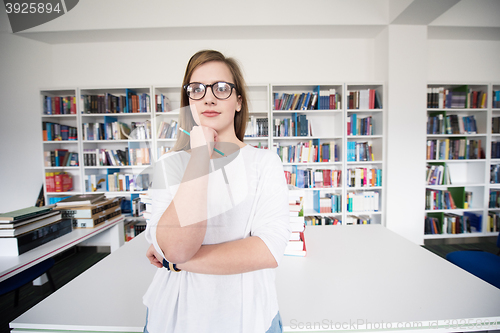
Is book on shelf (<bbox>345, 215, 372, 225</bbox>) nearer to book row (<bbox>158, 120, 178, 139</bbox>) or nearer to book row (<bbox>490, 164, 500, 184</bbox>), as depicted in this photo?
book row (<bbox>490, 164, 500, 184</bbox>)

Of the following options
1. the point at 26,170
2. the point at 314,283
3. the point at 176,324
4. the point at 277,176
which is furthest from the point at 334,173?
the point at 26,170

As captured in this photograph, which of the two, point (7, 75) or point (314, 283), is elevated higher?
point (7, 75)

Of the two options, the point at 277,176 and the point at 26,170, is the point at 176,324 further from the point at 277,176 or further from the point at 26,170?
the point at 26,170

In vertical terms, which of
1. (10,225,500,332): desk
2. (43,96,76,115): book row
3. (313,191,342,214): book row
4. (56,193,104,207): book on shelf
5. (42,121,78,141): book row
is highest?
(43,96,76,115): book row

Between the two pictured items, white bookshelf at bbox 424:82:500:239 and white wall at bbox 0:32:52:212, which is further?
white bookshelf at bbox 424:82:500:239

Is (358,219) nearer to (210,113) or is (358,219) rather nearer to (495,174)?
(495,174)

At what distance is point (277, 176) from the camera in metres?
0.67

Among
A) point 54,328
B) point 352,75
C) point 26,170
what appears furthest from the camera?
point 352,75

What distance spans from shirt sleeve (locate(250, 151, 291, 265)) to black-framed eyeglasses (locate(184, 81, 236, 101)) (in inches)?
9.3

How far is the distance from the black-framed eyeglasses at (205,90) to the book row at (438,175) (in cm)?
378

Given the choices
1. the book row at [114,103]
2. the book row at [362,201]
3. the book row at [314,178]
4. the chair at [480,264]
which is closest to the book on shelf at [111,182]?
the book row at [114,103]

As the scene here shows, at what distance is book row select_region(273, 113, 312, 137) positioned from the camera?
124 inches

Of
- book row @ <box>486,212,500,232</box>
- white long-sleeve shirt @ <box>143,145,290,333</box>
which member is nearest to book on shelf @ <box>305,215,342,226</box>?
book row @ <box>486,212,500,232</box>

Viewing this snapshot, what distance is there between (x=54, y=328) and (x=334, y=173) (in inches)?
123
